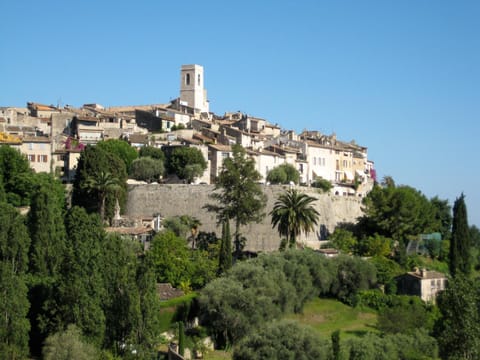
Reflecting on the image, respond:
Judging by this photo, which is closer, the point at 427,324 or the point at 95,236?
the point at 95,236

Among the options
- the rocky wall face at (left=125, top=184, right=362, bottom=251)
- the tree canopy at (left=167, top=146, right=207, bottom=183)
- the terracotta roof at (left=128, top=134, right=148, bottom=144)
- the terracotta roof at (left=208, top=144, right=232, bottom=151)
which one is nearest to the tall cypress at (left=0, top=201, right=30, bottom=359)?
the rocky wall face at (left=125, top=184, right=362, bottom=251)

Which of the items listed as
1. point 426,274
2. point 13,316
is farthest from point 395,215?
point 13,316

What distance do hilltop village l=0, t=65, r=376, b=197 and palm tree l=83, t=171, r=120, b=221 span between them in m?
11.1

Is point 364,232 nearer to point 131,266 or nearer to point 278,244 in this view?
point 278,244

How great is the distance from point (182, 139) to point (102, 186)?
67.1 ft

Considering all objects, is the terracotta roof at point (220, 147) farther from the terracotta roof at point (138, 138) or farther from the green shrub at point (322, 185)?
the green shrub at point (322, 185)

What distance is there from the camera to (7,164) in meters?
60.3

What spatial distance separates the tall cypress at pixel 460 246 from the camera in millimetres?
55688

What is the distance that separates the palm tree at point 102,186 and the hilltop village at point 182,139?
11094 millimetres

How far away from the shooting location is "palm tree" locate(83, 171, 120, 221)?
189 ft

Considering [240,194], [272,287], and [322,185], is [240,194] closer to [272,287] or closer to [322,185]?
[272,287]

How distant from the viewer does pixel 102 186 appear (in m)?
57.4

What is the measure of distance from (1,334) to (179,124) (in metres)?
53.0

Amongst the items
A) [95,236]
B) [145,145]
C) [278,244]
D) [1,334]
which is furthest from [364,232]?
[1,334]
